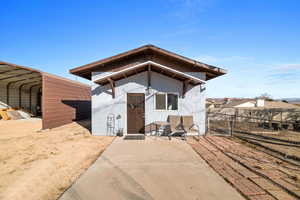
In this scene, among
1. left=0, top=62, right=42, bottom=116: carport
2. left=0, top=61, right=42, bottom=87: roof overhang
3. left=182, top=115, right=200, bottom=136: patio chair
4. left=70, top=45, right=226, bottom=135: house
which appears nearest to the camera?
left=182, top=115, right=200, bottom=136: patio chair

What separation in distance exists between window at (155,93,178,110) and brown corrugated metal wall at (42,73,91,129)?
20.7 feet

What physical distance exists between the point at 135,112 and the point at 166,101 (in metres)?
1.61

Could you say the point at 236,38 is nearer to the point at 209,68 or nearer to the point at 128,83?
the point at 209,68

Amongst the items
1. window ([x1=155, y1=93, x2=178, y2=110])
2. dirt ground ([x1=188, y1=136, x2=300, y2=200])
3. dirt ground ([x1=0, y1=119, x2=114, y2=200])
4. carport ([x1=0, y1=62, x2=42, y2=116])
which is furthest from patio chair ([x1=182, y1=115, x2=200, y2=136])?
carport ([x1=0, y1=62, x2=42, y2=116])

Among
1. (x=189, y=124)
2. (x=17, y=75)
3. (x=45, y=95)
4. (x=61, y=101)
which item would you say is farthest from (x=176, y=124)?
(x=17, y=75)

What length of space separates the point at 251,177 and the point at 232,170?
0.41 meters

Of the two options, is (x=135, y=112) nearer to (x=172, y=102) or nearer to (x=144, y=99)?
(x=144, y=99)

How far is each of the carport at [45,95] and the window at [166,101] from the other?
6308mm

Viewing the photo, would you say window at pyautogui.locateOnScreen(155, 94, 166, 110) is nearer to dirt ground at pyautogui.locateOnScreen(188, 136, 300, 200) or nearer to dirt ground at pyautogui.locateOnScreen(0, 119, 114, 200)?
dirt ground at pyautogui.locateOnScreen(188, 136, 300, 200)

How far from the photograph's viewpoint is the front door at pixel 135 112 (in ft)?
23.2

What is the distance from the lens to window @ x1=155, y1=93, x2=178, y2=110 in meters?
7.11

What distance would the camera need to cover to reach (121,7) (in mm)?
8570

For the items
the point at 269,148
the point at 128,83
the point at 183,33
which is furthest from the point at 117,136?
the point at 183,33

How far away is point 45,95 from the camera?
816 cm
